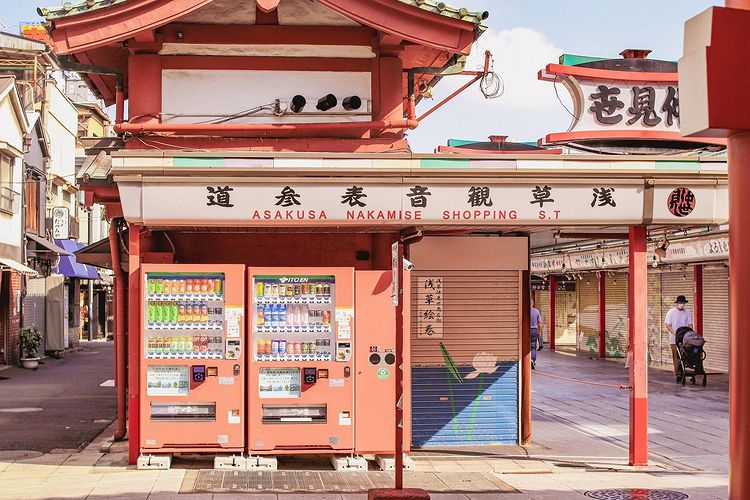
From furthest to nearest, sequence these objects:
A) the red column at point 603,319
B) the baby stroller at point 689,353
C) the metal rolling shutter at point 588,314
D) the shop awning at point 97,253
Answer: the metal rolling shutter at point 588,314, the red column at point 603,319, the baby stroller at point 689,353, the shop awning at point 97,253

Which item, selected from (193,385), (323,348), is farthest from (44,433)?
(323,348)

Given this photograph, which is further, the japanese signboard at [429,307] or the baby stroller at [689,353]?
the baby stroller at [689,353]

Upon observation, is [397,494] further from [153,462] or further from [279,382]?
[153,462]

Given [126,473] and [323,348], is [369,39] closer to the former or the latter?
[323,348]

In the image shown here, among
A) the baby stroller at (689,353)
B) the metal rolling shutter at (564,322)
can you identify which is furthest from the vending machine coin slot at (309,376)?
the metal rolling shutter at (564,322)

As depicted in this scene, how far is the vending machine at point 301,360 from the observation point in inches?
526

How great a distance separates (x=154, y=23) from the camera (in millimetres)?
13969

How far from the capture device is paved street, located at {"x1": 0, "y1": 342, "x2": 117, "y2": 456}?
16.5m

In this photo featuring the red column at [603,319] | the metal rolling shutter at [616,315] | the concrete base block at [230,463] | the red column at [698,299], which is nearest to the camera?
the concrete base block at [230,463]

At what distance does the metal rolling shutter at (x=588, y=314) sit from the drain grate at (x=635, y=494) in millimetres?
25912

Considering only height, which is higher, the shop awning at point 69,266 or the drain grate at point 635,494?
the shop awning at point 69,266

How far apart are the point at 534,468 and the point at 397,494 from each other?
414 cm

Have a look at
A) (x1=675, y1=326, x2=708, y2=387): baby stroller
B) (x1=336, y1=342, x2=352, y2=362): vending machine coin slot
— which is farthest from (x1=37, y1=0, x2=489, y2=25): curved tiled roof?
(x1=675, y1=326, x2=708, y2=387): baby stroller

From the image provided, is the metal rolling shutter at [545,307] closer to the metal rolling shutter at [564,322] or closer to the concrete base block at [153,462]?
the metal rolling shutter at [564,322]
